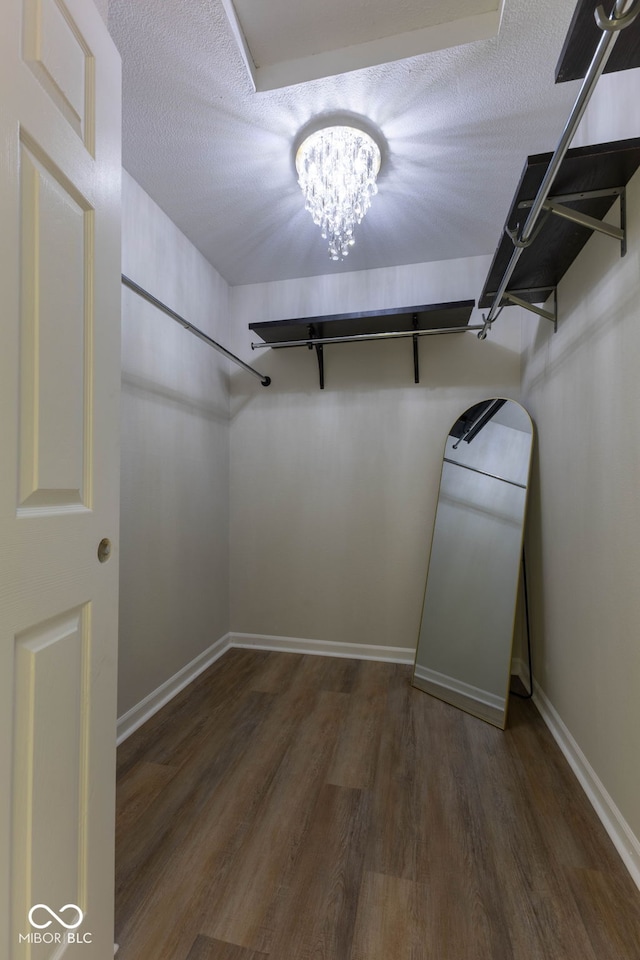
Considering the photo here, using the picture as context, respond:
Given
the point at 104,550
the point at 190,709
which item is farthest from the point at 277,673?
the point at 104,550

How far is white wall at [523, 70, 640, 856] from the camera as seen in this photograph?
1.31m

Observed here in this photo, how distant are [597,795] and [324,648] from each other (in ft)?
5.40

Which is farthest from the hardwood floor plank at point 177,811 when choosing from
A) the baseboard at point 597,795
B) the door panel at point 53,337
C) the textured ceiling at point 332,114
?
the textured ceiling at point 332,114

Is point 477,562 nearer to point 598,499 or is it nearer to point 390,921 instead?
point 598,499

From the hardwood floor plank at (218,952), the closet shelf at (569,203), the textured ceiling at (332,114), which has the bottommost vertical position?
the hardwood floor plank at (218,952)

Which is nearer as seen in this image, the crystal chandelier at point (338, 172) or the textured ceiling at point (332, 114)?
the textured ceiling at point (332, 114)

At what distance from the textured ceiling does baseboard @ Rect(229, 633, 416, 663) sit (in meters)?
2.48

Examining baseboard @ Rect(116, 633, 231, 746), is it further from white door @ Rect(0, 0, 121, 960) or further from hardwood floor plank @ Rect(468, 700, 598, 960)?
hardwood floor plank @ Rect(468, 700, 598, 960)

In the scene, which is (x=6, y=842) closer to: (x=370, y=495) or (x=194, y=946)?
(x=194, y=946)

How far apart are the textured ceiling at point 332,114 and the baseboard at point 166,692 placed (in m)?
2.45

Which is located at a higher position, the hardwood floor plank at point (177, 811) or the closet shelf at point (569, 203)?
the closet shelf at point (569, 203)

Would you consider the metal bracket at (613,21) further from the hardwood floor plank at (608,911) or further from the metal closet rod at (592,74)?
the hardwood floor plank at (608,911)

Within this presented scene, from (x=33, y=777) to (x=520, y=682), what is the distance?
96.4 inches

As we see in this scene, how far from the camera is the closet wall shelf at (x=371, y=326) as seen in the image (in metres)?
2.32
